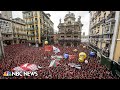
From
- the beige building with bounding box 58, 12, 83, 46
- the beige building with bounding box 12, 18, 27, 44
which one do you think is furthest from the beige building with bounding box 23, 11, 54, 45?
the beige building with bounding box 58, 12, 83, 46

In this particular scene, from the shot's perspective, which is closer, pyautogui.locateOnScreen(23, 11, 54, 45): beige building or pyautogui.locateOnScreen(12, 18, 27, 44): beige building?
pyautogui.locateOnScreen(23, 11, 54, 45): beige building

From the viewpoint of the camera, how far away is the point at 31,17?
82.0ft

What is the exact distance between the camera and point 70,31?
24812 millimetres

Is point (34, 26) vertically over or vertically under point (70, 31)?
over

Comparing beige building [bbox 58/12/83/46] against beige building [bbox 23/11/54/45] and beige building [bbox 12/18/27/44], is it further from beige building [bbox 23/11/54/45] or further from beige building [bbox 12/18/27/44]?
beige building [bbox 12/18/27/44]

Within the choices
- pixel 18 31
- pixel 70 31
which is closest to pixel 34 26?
pixel 18 31

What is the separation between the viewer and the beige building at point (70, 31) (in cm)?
2462

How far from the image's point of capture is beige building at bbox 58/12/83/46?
80.8 feet

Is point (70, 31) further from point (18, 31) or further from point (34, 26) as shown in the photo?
point (18, 31)

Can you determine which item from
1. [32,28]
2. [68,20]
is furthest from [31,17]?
[68,20]

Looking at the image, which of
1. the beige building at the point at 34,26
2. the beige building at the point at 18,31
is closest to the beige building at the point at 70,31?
the beige building at the point at 34,26
